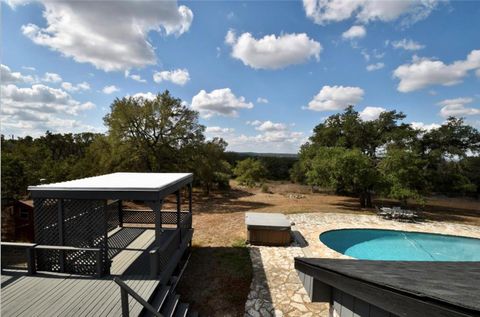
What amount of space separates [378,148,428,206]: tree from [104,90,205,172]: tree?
15.1 metres

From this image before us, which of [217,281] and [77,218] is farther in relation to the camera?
[217,281]

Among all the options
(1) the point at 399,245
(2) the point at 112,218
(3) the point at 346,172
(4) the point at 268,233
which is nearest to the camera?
(2) the point at 112,218

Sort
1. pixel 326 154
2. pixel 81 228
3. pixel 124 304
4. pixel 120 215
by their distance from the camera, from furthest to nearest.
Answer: pixel 326 154 → pixel 120 215 → pixel 81 228 → pixel 124 304

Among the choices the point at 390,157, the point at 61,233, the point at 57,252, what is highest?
the point at 390,157

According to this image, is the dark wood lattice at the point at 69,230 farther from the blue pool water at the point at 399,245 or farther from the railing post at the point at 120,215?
the blue pool water at the point at 399,245

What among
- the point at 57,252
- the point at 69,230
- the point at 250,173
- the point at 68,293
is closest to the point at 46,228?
the point at 69,230

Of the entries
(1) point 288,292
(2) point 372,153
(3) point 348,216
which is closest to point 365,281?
(1) point 288,292

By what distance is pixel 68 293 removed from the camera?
18.0ft

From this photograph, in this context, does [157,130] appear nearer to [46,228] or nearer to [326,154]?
[326,154]

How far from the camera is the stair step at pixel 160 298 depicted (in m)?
5.58

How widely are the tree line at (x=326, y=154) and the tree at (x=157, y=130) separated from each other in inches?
2.9

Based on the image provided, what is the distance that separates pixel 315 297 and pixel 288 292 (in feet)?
12.7

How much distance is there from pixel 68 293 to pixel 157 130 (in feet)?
55.5

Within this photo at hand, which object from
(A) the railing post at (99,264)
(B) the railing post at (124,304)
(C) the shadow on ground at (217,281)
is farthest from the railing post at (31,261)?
(B) the railing post at (124,304)
